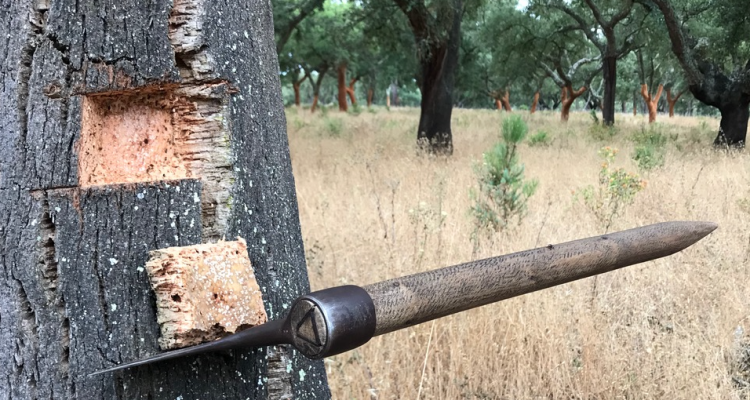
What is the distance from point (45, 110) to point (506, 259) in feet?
3.06

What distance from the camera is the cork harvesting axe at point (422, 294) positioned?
0.80 meters

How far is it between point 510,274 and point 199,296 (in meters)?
0.59

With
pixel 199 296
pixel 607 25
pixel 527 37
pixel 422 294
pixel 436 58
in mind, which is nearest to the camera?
pixel 422 294

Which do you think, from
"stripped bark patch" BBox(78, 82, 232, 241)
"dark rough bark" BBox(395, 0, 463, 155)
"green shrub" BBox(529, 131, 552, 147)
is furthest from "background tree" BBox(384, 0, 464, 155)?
"stripped bark patch" BBox(78, 82, 232, 241)

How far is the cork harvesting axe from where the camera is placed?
80 centimetres

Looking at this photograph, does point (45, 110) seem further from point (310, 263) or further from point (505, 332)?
point (310, 263)

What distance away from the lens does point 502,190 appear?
5043 millimetres

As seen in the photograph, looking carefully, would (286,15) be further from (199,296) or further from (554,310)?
(199,296)

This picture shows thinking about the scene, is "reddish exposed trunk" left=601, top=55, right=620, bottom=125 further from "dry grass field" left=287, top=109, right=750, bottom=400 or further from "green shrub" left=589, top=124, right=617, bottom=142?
"dry grass field" left=287, top=109, right=750, bottom=400

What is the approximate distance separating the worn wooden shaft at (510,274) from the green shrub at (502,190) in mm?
3334

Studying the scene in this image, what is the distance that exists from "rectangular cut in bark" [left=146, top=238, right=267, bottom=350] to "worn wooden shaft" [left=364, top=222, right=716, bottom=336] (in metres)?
0.31

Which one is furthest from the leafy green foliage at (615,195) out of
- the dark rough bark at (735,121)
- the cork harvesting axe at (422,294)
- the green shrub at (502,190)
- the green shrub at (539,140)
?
the dark rough bark at (735,121)

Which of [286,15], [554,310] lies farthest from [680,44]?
[554,310]

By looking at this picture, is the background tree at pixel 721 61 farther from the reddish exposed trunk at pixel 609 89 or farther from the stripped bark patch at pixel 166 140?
the stripped bark patch at pixel 166 140
